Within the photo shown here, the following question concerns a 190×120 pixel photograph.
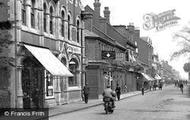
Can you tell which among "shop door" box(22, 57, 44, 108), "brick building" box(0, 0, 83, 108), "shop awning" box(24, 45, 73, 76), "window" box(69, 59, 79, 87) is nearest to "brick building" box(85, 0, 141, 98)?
"window" box(69, 59, 79, 87)

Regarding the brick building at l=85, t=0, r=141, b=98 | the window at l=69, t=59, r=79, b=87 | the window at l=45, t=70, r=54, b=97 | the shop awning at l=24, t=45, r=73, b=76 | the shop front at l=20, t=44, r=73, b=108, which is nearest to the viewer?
the shop awning at l=24, t=45, r=73, b=76

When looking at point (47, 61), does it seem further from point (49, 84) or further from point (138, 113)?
point (138, 113)

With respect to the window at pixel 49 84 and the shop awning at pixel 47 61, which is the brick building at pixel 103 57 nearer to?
the window at pixel 49 84

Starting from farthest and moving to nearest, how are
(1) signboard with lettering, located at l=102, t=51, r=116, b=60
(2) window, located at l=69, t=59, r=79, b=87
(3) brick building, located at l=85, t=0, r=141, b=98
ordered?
(3) brick building, located at l=85, t=0, r=141, b=98 < (1) signboard with lettering, located at l=102, t=51, r=116, b=60 < (2) window, located at l=69, t=59, r=79, b=87

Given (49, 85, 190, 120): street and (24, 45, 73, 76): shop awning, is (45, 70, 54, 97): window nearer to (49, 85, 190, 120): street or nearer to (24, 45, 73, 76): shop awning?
(24, 45, 73, 76): shop awning

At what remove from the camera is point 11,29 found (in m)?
23.9

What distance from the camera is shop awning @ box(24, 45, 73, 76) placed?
971 inches

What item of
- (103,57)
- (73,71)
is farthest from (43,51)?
(103,57)

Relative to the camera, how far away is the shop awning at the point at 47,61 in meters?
24.7

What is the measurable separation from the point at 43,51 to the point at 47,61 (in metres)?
1.54

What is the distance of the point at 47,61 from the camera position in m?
25.9

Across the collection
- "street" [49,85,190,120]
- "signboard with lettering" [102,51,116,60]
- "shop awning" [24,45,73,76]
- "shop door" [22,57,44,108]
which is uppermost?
"signboard with lettering" [102,51,116,60]

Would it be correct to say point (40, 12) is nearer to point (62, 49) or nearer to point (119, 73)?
point (62, 49)

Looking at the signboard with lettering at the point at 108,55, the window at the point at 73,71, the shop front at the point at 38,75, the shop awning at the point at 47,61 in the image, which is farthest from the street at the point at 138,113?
the signboard with lettering at the point at 108,55
